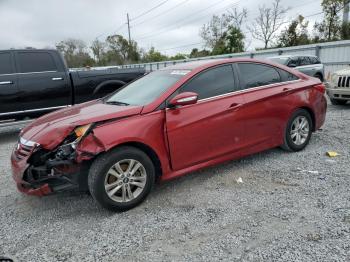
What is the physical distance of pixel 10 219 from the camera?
3375 mm

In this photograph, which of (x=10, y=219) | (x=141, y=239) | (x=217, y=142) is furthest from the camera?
(x=217, y=142)

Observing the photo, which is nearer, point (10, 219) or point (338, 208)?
point (338, 208)

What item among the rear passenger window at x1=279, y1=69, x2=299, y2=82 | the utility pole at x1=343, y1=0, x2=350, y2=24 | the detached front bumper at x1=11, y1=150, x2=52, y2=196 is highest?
the utility pole at x1=343, y1=0, x2=350, y2=24

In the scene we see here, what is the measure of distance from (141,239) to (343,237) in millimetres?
1798

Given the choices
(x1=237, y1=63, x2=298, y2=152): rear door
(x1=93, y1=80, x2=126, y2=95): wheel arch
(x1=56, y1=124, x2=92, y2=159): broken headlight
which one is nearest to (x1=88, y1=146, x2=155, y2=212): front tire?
(x1=56, y1=124, x2=92, y2=159): broken headlight

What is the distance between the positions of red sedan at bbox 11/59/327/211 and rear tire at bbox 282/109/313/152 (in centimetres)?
2

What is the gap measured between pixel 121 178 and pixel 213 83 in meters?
1.72

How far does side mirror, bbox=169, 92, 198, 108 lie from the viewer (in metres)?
3.46

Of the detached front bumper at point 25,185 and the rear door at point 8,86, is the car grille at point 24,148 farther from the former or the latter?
the rear door at point 8,86

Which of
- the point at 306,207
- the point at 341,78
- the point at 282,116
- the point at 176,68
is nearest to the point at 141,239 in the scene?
the point at 306,207

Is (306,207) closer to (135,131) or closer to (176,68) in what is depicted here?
(135,131)

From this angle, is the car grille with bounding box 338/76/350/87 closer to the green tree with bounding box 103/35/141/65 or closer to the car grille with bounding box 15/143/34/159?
the car grille with bounding box 15/143/34/159

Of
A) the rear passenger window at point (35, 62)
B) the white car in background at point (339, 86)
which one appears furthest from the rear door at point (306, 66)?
the rear passenger window at point (35, 62)

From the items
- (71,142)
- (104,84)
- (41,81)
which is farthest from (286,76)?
(41,81)
